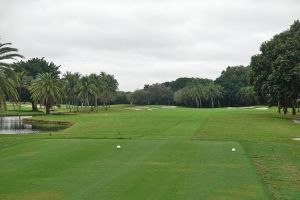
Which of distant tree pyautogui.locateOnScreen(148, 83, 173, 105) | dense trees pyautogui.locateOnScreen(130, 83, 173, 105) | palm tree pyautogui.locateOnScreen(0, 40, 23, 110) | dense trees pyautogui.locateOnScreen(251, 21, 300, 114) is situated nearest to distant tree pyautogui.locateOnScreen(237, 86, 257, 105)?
distant tree pyautogui.locateOnScreen(148, 83, 173, 105)

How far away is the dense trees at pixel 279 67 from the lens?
194ft

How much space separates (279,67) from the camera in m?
59.5

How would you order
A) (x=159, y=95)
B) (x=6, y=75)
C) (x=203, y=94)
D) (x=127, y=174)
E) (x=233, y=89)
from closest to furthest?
1. (x=127, y=174)
2. (x=6, y=75)
3. (x=203, y=94)
4. (x=233, y=89)
5. (x=159, y=95)

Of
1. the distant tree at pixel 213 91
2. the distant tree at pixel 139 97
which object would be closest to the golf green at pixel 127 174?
the distant tree at pixel 213 91

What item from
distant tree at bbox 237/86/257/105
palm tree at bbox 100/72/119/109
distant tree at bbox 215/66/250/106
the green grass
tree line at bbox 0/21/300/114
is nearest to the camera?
the green grass

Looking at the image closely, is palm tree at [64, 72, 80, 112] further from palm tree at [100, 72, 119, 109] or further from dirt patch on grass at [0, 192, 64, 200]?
dirt patch on grass at [0, 192, 64, 200]

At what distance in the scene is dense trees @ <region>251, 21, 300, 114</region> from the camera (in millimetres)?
59031

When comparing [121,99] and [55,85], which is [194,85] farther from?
[55,85]

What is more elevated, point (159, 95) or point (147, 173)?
point (159, 95)

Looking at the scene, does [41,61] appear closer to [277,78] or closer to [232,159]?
[277,78]

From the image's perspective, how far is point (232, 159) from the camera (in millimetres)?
20312

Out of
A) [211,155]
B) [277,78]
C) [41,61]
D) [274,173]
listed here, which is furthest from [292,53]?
[41,61]

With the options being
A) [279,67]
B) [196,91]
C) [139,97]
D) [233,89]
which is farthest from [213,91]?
[279,67]

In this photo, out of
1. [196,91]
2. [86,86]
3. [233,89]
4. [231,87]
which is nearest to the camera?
[86,86]
